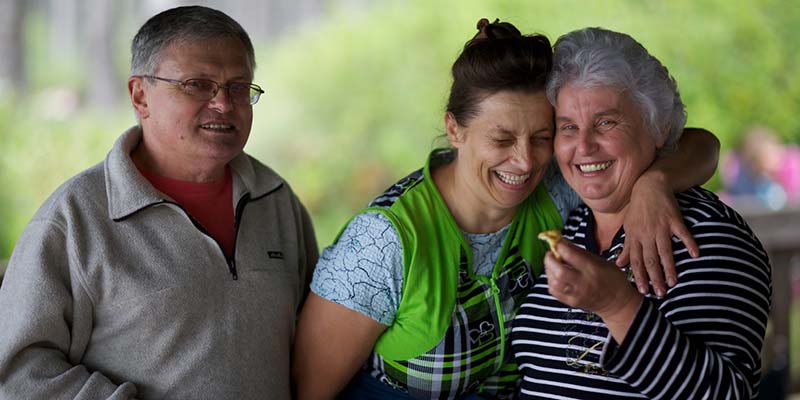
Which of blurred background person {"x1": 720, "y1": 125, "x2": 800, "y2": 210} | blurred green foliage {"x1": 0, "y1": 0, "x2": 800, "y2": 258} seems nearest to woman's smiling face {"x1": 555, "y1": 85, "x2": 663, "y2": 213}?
blurred green foliage {"x1": 0, "y1": 0, "x2": 800, "y2": 258}

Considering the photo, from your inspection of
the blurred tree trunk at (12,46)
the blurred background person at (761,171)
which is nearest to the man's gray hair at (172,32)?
the blurred tree trunk at (12,46)

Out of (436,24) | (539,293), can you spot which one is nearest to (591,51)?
(539,293)

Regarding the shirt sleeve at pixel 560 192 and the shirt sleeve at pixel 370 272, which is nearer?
the shirt sleeve at pixel 370 272

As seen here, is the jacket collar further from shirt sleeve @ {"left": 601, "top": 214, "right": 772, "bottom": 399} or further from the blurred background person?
the blurred background person

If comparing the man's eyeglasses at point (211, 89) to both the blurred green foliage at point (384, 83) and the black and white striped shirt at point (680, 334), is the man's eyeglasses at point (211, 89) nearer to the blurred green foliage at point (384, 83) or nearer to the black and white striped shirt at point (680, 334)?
the black and white striped shirt at point (680, 334)

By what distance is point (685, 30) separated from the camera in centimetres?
639

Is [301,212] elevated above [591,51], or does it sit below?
below

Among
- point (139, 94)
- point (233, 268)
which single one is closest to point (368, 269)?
point (233, 268)

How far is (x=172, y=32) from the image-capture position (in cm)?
208

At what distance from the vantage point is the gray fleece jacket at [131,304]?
74.0 inches

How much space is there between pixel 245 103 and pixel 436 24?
13.3ft

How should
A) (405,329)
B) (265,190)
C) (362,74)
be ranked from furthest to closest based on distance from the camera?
(362,74) → (265,190) → (405,329)

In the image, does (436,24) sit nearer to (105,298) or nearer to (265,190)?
(265,190)

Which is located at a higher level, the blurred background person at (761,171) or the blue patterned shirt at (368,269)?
the blurred background person at (761,171)
